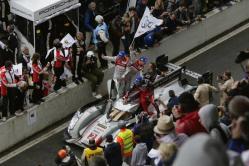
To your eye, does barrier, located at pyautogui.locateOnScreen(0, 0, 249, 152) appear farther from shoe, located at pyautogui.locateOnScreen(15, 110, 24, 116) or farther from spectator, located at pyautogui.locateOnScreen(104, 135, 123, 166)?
spectator, located at pyautogui.locateOnScreen(104, 135, 123, 166)

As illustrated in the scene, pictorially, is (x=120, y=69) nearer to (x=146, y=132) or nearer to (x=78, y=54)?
→ (x=78, y=54)

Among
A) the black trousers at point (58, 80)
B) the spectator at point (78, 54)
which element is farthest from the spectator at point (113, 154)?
the spectator at point (78, 54)

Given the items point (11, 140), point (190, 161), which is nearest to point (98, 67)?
point (11, 140)

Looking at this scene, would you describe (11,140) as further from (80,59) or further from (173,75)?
(173,75)

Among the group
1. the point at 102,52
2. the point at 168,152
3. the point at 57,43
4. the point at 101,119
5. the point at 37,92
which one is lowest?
the point at 101,119

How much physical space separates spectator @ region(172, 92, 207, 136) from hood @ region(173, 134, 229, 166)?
14.3 feet

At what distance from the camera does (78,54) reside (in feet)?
63.4

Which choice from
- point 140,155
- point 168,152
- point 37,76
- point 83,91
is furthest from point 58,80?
point 168,152

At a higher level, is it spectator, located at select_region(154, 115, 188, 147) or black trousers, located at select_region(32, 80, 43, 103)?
spectator, located at select_region(154, 115, 188, 147)

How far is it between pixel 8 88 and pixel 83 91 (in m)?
2.83

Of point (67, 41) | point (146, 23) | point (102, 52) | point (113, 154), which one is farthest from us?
point (102, 52)

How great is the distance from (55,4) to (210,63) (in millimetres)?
5590

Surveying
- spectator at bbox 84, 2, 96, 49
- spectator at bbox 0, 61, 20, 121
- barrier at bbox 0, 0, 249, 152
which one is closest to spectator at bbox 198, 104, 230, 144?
spectator at bbox 0, 61, 20, 121

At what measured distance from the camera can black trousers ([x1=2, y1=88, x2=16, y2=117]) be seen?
699 inches
